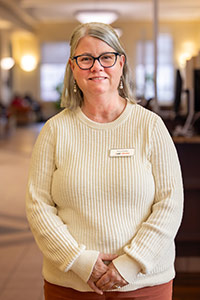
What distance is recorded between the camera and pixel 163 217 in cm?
167

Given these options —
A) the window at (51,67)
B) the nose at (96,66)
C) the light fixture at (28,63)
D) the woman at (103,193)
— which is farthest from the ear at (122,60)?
the light fixture at (28,63)

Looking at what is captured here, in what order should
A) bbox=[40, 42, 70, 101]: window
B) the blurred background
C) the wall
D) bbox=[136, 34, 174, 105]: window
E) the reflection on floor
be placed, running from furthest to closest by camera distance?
1. bbox=[40, 42, 70, 101]: window
2. bbox=[136, 34, 174, 105]: window
3. the wall
4. the blurred background
5. the reflection on floor

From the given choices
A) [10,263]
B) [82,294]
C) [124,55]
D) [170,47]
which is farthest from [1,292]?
[170,47]

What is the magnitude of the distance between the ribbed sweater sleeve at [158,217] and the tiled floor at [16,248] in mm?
2028

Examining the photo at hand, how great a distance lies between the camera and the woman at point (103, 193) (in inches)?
64.6

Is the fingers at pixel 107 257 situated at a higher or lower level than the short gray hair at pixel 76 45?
lower

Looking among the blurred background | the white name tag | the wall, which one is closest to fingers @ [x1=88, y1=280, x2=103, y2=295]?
the white name tag

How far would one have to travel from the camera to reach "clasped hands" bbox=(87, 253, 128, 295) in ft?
5.25

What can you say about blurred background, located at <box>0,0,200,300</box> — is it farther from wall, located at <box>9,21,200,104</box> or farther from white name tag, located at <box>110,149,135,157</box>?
white name tag, located at <box>110,149,135,157</box>

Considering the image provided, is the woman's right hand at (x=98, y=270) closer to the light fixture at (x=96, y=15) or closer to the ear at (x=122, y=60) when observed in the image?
the ear at (x=122, y=60)

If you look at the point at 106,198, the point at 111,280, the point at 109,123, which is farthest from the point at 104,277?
the point at 109,123

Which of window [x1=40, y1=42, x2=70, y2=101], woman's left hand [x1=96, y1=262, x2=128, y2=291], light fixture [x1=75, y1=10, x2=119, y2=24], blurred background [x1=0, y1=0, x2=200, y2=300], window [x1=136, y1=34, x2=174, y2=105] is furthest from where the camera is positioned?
window [x1=40, y1=42, x2=70, y2=101]

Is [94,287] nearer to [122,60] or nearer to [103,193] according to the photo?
[103,193]

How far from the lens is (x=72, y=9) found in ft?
58.4
